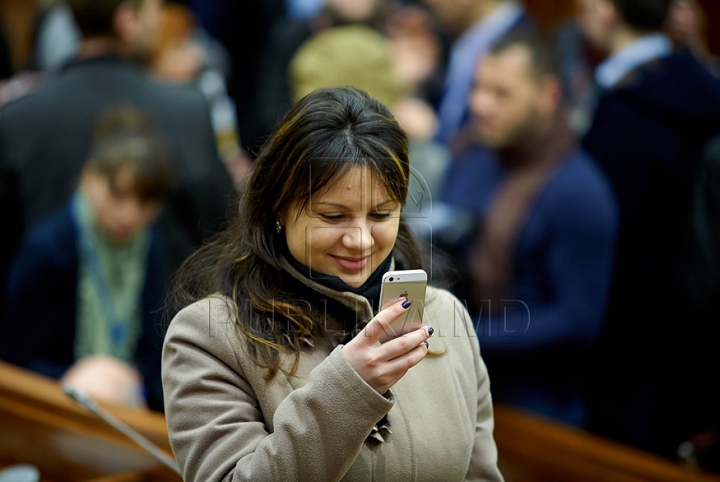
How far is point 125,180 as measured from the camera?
9.49ft

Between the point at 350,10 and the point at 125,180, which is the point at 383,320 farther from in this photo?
the point at 350,10

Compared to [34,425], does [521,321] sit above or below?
above

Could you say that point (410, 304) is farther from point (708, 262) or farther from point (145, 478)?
point (708, 262)

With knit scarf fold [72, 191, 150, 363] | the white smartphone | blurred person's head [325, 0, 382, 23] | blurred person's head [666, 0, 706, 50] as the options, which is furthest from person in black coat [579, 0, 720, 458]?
the white smartphone

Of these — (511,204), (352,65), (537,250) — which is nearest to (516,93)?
(511,204)

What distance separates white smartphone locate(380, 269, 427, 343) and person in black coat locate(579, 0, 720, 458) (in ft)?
6.91

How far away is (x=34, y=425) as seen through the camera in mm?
2525

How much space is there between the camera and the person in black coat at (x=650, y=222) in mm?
3184

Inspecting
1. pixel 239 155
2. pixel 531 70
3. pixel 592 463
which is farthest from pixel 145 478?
pixel 239 155

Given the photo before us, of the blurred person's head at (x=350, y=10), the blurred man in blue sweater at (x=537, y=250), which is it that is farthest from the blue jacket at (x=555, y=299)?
the blurred person's head at (x=350, y=10)

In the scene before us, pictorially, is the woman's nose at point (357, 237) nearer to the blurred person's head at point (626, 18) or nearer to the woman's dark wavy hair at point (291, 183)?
the woman's dark wavy hair at point (291, 183)

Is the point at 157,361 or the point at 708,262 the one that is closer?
the point at 157,361

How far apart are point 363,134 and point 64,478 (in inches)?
62.1

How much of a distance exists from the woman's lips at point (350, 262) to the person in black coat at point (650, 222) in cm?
204
